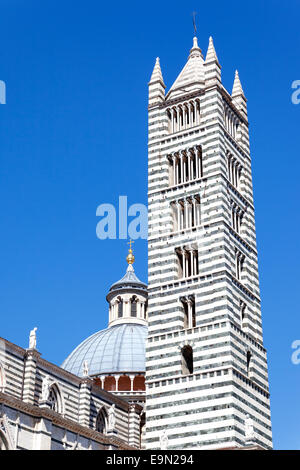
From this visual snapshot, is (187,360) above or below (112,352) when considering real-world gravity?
below

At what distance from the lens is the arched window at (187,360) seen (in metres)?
30.3

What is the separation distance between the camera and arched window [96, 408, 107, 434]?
35688 mm

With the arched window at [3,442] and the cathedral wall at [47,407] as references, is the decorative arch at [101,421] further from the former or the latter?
the arched window at [3,442]

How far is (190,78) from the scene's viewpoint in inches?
1479

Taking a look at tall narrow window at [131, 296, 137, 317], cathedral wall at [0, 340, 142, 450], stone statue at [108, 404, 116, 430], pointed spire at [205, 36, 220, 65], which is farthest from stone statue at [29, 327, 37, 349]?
tall narrow window at [131, 296, 137, 317]

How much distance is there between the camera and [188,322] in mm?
31234

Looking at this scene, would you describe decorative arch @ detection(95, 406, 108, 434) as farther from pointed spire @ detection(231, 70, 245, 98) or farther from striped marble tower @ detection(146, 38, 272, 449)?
pointed spire @ detection(231, 70, 245, 98)

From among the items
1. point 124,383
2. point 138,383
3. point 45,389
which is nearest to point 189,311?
point 45,389

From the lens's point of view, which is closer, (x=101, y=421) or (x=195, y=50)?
(x=101, y=421)

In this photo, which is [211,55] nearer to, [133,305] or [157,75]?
[157,75]

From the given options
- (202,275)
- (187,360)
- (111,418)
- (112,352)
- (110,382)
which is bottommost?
(111,418)

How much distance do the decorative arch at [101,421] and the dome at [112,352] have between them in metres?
7.27

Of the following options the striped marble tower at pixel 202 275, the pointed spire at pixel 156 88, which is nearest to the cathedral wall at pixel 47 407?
the striped marble tower at pixel 202 275

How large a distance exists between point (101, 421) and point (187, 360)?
764cm
